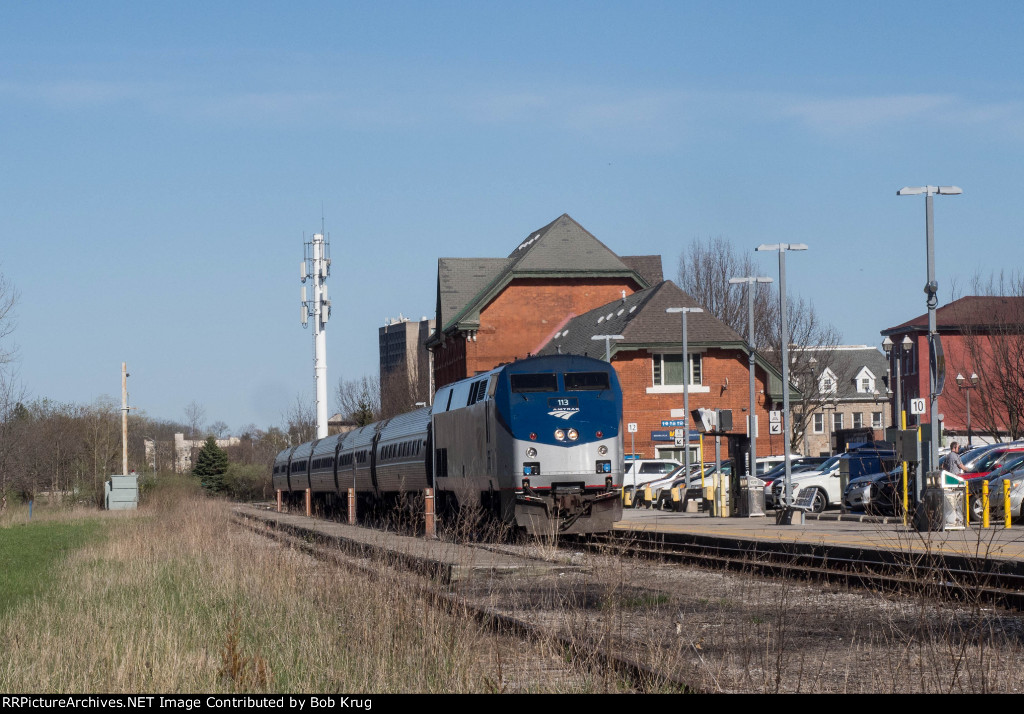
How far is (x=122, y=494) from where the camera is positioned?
55469 millimetres

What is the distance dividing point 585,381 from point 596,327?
138 ft

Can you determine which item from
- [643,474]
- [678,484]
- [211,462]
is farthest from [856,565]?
[211,462]

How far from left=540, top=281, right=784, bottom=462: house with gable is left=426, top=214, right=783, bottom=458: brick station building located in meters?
0.05

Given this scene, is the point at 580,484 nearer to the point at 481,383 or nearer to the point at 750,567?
the point at 481,383

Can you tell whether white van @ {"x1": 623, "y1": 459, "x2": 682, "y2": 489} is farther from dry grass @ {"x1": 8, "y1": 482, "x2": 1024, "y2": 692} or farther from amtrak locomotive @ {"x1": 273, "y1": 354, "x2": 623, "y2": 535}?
dry grass @ {"x1": 8, "y1": 482, "x2": 1024, "y2": 692}

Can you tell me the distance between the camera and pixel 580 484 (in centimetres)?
2447

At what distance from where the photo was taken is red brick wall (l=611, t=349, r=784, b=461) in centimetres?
6059

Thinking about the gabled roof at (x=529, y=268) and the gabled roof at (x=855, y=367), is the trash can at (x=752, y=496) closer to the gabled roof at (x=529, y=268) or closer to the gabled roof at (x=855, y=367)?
the gabled roof at (x=529, y=268)

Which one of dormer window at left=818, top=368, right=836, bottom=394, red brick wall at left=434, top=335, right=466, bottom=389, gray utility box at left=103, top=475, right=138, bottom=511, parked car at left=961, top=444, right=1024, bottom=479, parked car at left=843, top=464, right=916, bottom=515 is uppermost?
red brick wall at left=434, top=335, right=466, bottom=389

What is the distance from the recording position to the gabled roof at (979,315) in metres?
54.3

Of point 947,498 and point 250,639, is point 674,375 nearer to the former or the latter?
point 947,498

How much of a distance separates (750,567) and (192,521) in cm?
1729

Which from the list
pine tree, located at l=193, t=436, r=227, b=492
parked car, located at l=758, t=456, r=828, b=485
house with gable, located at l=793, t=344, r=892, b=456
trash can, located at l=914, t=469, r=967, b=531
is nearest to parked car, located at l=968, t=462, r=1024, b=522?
trash can, located at l=914, t=469, r=967, b=531
